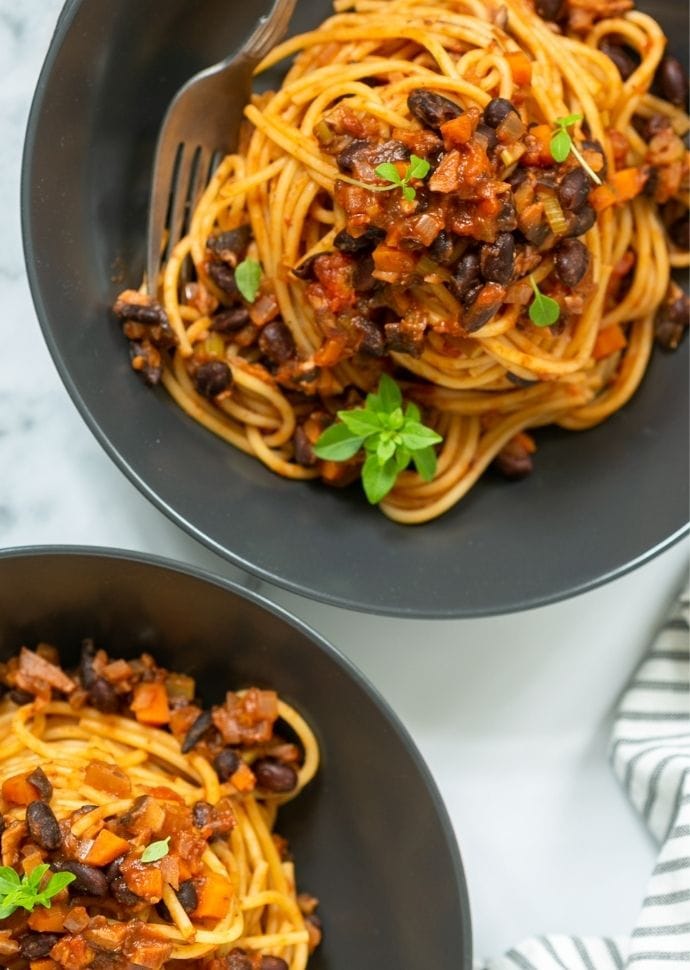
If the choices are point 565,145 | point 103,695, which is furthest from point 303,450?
point 565,145

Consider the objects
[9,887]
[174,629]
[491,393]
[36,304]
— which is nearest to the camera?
[9,887]

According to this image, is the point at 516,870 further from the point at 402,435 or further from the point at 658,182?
the point at 658,182

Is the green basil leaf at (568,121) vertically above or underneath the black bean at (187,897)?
above

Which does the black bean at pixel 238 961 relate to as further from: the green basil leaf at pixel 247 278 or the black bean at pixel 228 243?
the black bean at pixel 228 243

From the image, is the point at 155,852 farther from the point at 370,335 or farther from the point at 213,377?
the point at 370,335

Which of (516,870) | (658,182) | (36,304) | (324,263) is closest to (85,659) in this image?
(36,304)

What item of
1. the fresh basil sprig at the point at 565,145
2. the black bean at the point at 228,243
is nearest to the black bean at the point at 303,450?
the black bean at the point at 228,243

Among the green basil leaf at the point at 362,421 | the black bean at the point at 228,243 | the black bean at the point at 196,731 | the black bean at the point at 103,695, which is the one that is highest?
the black bean at the point at 228,243
